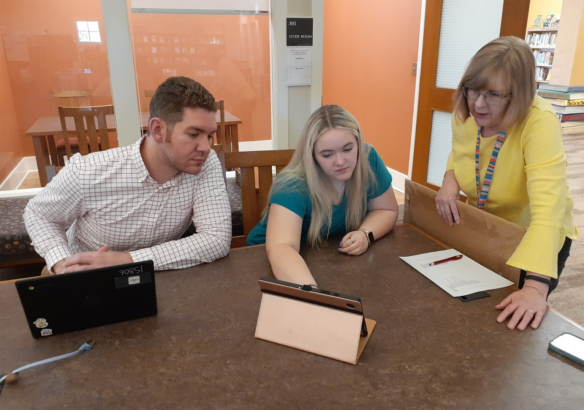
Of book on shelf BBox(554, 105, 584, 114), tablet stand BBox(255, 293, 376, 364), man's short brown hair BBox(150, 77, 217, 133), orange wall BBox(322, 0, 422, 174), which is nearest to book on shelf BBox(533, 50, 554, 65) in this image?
book on shelf BBox(554, 105, 584, 114)

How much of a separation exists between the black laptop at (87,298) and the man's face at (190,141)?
1.66 feet

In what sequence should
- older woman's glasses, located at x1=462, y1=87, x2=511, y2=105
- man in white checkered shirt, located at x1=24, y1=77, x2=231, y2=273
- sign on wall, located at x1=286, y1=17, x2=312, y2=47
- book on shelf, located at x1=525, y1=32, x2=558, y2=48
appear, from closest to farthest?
older woman's glasses, located at x1=462, y1=87, x2=511, y2=105 < man in white checkered shirt, located at x1=24, y1=77, x2=231, y2=273 < sign on wall, located at x1=286, y1=17, x2=312, y2=47 < book on shelf, located at x1=525, y1=32, x2=558, y2=48

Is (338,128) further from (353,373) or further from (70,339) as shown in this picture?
(70,339)

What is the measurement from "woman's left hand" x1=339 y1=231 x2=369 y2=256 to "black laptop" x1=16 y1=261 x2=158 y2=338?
0.63 m

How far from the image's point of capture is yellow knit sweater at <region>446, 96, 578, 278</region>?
3.85 feet

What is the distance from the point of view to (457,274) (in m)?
1.28

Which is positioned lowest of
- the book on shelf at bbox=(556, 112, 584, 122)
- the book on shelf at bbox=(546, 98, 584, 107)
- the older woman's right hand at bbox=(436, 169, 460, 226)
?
the book on shelf at bbox=(556, 112, 584, 122)

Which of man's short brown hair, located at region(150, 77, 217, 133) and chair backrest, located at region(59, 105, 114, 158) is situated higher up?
man's short brown hair, located at region(150, 77, 217, 133)

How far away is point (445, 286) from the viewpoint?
1203 mm

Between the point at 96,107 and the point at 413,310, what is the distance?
8.89 feet

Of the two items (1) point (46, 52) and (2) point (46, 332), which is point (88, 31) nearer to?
(1) point (46, 52)

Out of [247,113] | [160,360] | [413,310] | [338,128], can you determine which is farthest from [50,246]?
[247,113]

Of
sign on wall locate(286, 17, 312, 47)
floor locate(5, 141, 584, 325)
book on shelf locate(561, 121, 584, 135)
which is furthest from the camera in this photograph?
book on shelf locate(561, 121, 584, 135)

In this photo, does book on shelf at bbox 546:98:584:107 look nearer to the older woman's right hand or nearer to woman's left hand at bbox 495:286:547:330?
the older woman's right hand
